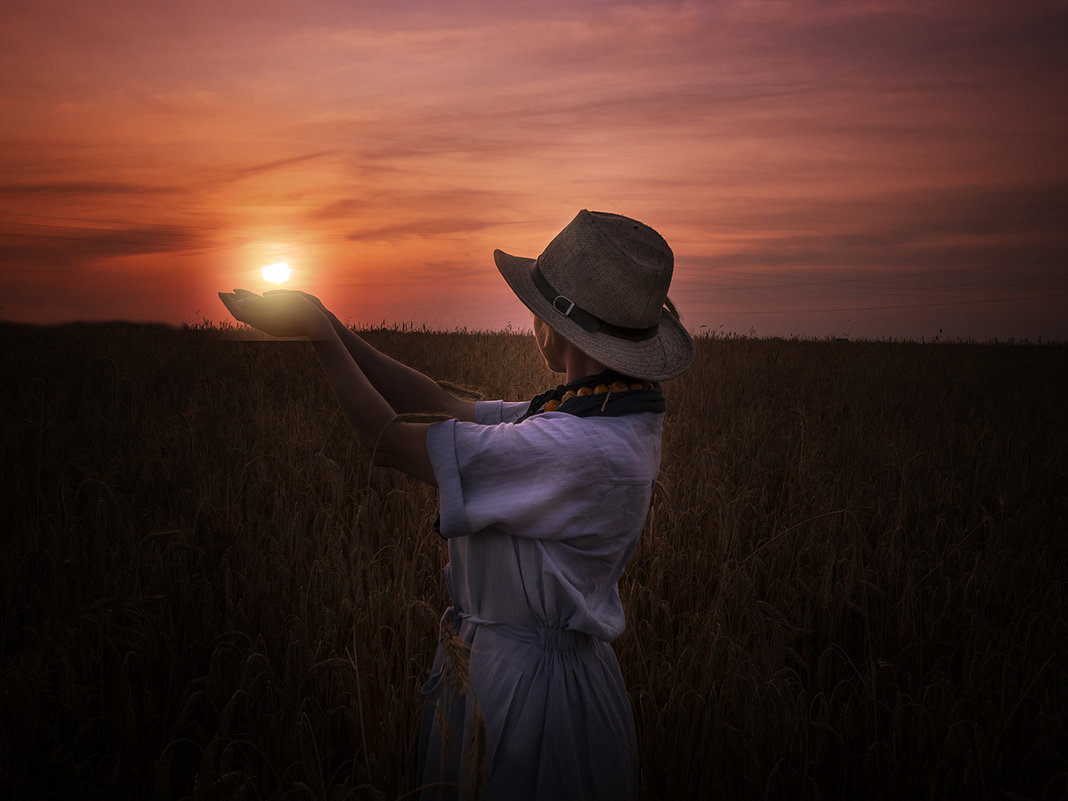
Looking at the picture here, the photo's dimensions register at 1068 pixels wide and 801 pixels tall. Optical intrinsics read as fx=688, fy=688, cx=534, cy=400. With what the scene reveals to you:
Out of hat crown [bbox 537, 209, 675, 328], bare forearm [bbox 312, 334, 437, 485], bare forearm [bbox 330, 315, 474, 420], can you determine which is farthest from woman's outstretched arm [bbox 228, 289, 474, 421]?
hat crown [bbox 537, 209, 675, 328]

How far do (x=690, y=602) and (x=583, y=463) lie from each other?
1.90 meters

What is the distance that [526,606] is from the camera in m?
1.29

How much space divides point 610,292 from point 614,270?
0.13 feet

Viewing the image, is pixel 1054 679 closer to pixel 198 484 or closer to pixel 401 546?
pixel 401 546

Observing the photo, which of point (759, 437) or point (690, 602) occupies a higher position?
point (759, 437)

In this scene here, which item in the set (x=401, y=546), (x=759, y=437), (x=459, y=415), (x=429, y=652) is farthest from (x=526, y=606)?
(x=759, y=437)

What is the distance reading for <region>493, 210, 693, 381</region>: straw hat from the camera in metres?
1.28

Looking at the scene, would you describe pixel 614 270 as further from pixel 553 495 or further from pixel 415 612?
pixel 415 612

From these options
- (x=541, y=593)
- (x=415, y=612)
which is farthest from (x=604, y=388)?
(x=415, y=612)

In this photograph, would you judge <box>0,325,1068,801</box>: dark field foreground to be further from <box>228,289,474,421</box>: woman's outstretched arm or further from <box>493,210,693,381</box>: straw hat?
<box>228,289,474,421</box>: woman's outstretched arm

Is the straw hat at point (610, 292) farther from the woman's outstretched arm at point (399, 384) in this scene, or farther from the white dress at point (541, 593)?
the woman's outstretched arm at point (399, 384)

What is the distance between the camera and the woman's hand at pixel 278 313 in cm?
130

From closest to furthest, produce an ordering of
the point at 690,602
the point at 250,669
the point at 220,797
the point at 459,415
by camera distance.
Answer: the point at 220,797 → the point at 459,415 → the point at 250,669 → the point at 690,602

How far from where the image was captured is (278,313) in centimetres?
130
